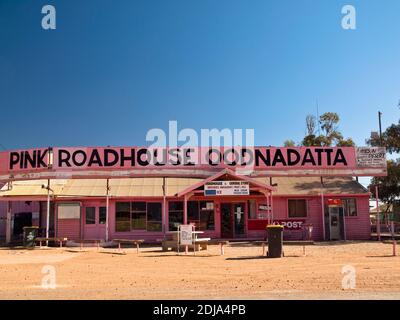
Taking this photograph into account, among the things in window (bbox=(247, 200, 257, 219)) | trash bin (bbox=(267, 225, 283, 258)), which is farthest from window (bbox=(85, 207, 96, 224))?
trash bin (bbox=(267, 225, 283, 258))

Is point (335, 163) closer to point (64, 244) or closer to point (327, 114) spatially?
point (64, 244)

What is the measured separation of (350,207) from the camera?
27438mm

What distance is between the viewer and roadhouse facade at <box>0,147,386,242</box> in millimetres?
25047

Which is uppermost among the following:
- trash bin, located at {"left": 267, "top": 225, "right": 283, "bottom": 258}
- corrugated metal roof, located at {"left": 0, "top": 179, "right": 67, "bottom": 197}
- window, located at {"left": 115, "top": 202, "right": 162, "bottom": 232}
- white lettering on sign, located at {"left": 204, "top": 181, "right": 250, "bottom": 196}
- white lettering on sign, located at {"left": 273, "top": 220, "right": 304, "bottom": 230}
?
corrugated metal roof, located at {"left": 0, "top": 179, "right": 67, "bottom": 197}

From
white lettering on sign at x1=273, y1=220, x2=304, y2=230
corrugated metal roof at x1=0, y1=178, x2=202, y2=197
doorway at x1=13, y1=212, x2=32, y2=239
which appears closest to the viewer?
white lettering on sign at x1=273, y1=220, x2=304, y2=230

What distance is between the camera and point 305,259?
16453 millimetres

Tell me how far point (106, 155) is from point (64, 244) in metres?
5.46

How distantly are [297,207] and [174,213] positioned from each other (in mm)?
7301

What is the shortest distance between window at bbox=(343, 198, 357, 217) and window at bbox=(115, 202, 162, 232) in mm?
10973

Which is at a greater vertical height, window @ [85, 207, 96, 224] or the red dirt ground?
window @ [85, 207, 96, 224]

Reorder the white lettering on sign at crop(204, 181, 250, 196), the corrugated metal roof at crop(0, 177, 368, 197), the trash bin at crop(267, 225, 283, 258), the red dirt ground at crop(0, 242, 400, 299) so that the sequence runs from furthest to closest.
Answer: the corrugated metal roof at crop(0, 177, 368, 197), the white lettering on sign at crop(204, 181, 250, 196), the trash bin at crop(267, 225, 283, 258), the red dirt ground at crop(0, 242, 400, 299)

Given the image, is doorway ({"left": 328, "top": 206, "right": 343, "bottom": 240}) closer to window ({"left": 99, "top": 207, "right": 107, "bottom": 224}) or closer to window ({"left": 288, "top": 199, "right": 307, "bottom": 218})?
window ({"left": 288, "top": 199, "right": 307, "bottom": 218})

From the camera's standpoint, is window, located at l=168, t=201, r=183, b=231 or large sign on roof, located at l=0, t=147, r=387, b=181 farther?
window, located at l=168, t=201, r=183, b=231
